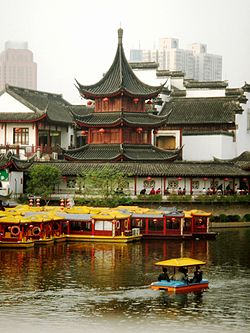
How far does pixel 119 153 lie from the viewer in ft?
243

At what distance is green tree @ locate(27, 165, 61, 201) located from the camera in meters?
69.5

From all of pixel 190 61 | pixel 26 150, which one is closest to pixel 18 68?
pixel 190 61

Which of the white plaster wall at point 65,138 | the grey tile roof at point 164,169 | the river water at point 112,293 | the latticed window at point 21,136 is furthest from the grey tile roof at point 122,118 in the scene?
the river water at point 112,293

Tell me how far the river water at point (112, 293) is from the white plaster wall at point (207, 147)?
33484mm

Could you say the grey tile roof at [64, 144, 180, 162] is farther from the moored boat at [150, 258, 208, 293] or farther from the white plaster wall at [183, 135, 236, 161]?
the moored boat at [150, 258, 208, 293]

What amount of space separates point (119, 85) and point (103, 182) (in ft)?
38.4

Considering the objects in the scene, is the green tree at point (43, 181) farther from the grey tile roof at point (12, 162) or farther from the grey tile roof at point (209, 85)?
the grey tile roof at point (209, 85)

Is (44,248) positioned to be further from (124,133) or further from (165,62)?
(165,62)

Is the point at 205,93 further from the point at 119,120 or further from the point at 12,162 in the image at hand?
the point at 12,162

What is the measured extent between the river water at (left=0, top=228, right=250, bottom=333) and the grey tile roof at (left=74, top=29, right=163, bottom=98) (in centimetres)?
2484

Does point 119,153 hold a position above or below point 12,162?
above

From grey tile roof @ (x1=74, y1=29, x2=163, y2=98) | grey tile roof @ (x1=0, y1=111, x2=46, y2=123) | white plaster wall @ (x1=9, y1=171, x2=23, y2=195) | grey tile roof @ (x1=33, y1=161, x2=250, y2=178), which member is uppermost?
A: grey tile roof @ (x1=74, y1=29, x2=163, y2=98)

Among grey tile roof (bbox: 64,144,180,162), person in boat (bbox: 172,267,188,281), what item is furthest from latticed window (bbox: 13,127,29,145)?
person in boat (bbox: 172,267,188,281)

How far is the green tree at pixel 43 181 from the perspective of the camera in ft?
228
